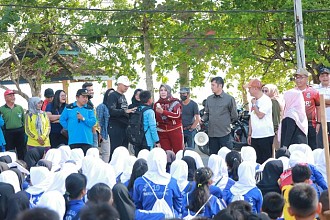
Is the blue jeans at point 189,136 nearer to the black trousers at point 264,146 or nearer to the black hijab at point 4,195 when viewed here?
the black trousers at point 264,146

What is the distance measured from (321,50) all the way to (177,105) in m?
8.36

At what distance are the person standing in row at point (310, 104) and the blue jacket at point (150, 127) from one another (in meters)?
2.30

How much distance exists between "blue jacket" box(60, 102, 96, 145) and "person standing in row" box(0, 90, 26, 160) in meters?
1.61

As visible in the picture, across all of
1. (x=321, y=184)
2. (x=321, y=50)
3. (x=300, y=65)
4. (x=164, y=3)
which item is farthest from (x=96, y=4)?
(x=321, y=184)

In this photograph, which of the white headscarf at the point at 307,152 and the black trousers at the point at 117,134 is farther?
the black trousers at the point at 117,134

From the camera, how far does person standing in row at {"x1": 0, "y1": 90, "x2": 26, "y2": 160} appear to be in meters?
13.9

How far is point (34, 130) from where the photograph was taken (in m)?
13.0

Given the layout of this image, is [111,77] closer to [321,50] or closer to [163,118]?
[321,50]

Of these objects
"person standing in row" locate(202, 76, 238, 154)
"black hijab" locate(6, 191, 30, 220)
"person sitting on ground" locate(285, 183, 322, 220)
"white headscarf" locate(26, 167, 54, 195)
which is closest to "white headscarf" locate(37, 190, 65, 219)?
"black hijab" locate(6, 191, 30, 220)

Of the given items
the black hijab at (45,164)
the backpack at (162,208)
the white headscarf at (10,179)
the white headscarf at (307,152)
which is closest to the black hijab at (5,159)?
the black hijab at (45,164)

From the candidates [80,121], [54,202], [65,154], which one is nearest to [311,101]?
[80,121]

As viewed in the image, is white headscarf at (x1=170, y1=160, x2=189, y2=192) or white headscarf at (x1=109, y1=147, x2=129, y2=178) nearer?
white headscarf at (x1=170, y1=160, x2=189, y2=192)

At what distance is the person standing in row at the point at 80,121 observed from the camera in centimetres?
1255

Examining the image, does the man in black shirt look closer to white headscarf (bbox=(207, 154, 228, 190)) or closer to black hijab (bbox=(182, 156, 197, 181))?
black hijab (bbox=(182, 156, 197, 181))
